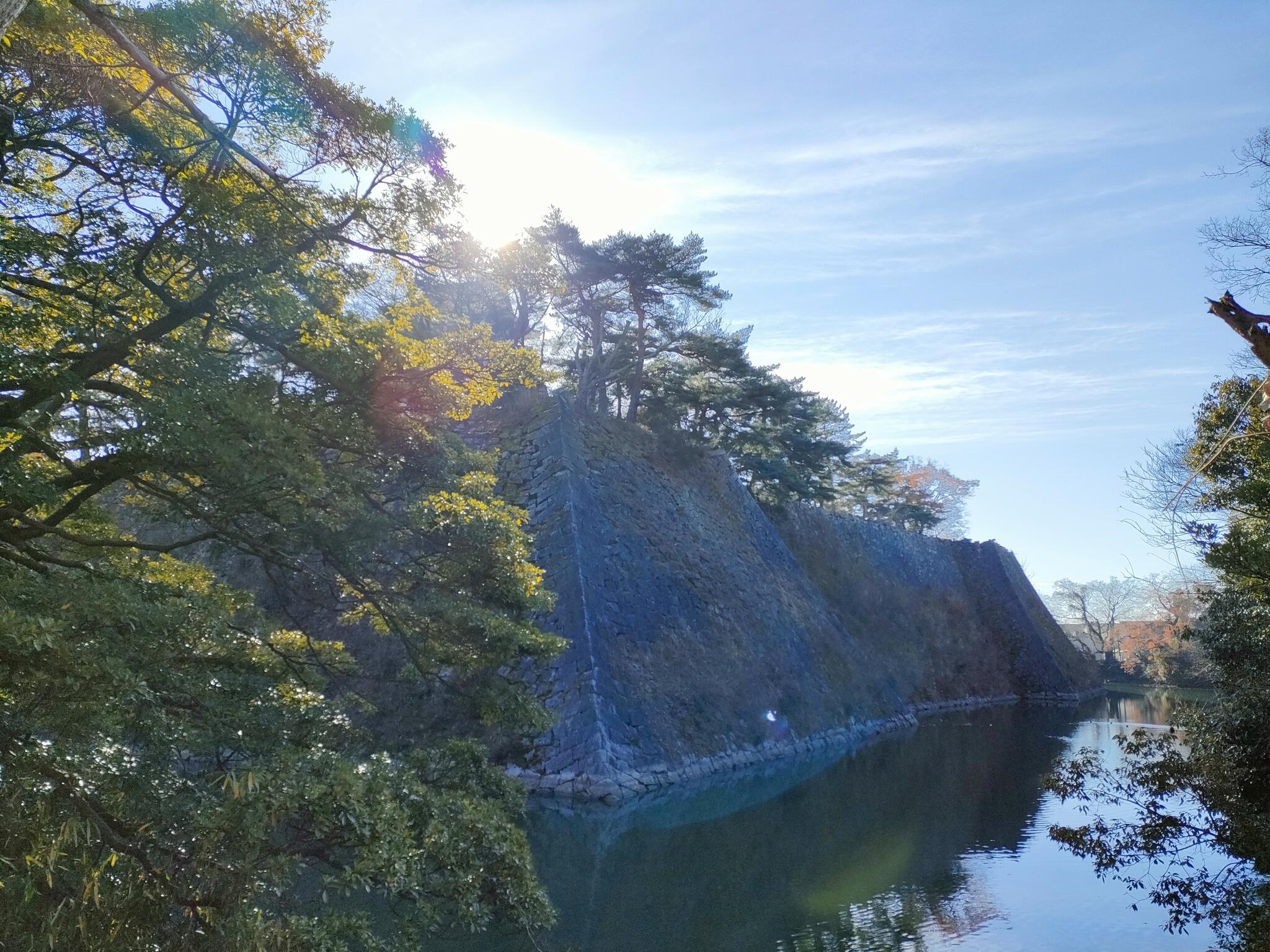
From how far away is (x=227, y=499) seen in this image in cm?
514

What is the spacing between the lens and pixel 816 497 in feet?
89.9

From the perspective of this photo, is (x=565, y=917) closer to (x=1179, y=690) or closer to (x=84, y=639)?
(x=84, y=639)

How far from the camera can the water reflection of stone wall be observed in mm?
7176

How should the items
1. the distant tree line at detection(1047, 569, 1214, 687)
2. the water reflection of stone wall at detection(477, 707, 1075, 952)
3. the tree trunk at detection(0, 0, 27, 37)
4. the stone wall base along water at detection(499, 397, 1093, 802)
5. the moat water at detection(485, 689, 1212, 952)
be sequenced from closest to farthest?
the tree trunk at detection(0, 0, 27, 37), the moat water at detection(485, 689, 1212, 952), the water reflection of stone wall at detection(477, 707, 1075, 952), the stone wall base along water at detection(499, 397, 1093, 802), the distant tree line at detection(1047, 569, 1214, 687)

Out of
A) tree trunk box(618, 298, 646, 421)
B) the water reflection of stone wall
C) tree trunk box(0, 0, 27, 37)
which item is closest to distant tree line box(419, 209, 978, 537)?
tree trunk box(618, 298, 646, 421)

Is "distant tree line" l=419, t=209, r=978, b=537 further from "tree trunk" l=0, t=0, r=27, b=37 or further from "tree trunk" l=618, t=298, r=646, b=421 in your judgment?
"tree trunk" l=0, t=0, r=27, b=37

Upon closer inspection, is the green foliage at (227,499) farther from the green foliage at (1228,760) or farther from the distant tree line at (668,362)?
the distant tree line at (668,362)

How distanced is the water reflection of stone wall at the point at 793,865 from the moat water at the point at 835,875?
0.08 feet

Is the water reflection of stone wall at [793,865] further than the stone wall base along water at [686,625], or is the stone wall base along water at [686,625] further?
the stone wall base along water at [686,625]

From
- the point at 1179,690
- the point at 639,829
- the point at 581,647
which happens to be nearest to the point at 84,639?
the point at 639,829

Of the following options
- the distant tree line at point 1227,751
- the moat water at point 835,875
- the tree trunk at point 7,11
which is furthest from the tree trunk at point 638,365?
the tree trunk at point 7,11

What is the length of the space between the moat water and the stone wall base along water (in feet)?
4.61

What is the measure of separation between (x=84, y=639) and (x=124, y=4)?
3786mm

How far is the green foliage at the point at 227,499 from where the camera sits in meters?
3.73
